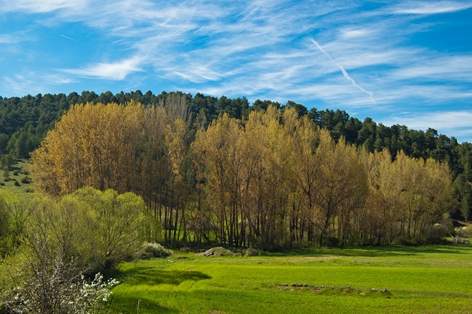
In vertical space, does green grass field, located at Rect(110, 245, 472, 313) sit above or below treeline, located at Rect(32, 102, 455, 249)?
below

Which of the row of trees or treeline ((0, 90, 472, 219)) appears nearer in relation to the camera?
the row of trees

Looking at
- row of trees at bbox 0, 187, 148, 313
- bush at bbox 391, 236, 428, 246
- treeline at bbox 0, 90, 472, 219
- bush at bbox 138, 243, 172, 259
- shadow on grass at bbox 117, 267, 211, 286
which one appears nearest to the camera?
row of trees at bbox 0, 187, 148, 313

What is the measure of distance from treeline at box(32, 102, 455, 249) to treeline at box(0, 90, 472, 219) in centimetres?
6603

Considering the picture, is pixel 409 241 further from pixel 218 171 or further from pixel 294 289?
pixel 294 289

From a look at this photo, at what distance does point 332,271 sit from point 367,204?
43.0 metres

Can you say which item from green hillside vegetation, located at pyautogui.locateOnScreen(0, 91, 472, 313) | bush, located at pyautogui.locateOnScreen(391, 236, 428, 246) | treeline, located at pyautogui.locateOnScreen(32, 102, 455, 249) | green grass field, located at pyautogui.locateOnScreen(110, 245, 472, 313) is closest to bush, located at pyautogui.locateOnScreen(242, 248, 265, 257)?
green hillside vegetation, located at pyautogui.locateOnScreen(0, 91, 472, 313)

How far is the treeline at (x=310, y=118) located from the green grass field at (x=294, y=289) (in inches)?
3830

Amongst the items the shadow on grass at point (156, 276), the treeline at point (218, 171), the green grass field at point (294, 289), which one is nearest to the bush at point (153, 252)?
the green grass field at point (294, 289)

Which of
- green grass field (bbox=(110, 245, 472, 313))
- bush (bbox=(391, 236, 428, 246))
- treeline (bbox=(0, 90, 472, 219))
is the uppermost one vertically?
treeline (bbox=(0, 90, 472, 219))

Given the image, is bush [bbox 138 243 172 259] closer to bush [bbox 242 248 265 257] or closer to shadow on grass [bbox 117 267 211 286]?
shadow on grass [bbox 117 267 211 286]

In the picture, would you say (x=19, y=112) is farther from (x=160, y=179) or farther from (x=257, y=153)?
(x=257, y=153)

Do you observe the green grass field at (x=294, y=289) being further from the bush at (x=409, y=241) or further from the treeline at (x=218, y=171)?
the bush at (x=409, y=241)

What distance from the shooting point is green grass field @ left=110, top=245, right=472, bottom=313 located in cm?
2438

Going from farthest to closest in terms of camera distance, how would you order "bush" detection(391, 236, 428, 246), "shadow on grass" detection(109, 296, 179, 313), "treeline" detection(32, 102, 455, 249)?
1. "bush" detection(391, 236, 428, 246)
2. "treeline" detection(32, 102, 455, 249)
3. "shadow on grass" detection(109, 296, 179, 313)
